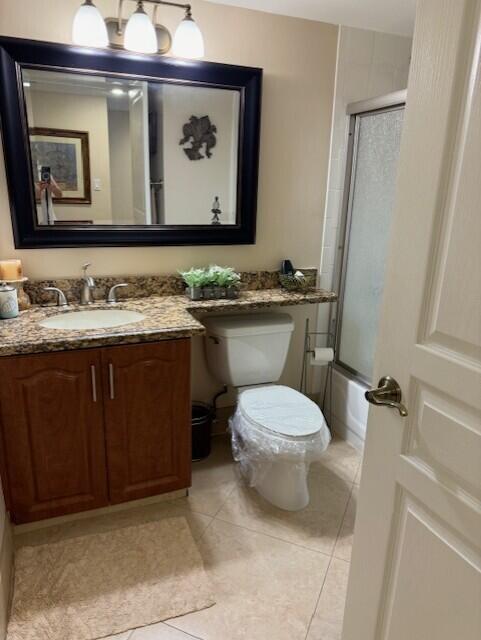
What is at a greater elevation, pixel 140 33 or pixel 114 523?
pixel 140 33

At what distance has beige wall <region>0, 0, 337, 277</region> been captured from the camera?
1.86 m

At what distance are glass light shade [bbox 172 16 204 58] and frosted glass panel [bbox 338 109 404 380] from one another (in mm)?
896

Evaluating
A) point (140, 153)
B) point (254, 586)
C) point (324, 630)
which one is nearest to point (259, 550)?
point (254, 586)

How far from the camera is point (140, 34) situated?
5.67 feet

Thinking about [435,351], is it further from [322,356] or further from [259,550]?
[322,356]

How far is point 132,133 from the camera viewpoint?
1.91 metres

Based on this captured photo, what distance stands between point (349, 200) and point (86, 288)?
1.42 meters

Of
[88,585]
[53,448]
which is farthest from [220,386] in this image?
[88,585]

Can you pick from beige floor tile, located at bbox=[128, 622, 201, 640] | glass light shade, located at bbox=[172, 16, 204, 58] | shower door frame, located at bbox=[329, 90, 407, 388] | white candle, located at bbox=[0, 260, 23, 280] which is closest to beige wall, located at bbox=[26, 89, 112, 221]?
white candle, located at bbox=[0, 260, 23, 280]

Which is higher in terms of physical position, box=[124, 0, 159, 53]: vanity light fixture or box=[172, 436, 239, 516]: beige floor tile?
box=[124, 0, 159, 53]: vanity light fixture

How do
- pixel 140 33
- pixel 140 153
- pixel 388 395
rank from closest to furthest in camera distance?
pixel 388 395 < pixel 140 33 < pixel 140 153

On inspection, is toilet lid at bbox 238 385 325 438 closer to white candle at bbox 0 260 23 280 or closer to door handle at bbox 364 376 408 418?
door handle at bbox 364 376 408 418

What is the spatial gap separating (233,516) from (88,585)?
62 centimetres

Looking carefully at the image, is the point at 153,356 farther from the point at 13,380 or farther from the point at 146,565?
the point at 146,565
